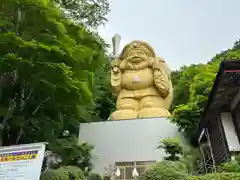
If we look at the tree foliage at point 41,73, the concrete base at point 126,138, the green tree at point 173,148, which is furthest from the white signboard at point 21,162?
the concrete base at point 126,138

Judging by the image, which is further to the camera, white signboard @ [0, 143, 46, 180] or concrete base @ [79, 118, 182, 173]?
concrete base @ [79, 118, 182, 173]

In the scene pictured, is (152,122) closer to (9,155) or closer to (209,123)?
(209,123)

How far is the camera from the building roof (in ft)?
19.9

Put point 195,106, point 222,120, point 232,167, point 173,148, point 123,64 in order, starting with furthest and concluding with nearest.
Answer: point 123,64 < point 195,106 < point 222,120 < point 173,148 < point 232,167

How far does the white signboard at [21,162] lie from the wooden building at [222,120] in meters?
3.77

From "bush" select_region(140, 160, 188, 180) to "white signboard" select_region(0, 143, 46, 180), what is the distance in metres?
2.17

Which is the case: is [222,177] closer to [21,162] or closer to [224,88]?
[224,88]

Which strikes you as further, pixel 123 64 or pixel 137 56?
pixel 123 64

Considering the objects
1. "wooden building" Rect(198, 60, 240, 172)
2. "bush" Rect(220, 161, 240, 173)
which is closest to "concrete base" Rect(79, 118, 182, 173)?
"wooden building" Rect(198, 60, 240, 172)

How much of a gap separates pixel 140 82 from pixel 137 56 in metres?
1.11

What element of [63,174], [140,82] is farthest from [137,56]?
[63,174]

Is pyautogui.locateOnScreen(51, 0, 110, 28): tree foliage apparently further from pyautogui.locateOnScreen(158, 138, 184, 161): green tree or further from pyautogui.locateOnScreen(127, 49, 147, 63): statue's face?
pyautogui.locateOnScreen(158, 138, 184, 161): green tree

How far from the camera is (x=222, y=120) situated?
303 inches

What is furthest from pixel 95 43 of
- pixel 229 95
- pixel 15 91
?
pixel 229 95
